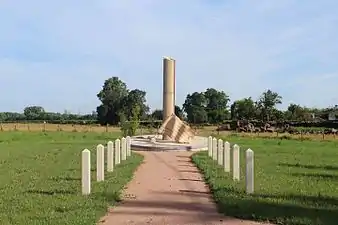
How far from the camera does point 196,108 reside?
88438 mm

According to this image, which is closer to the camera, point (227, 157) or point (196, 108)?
point (227, 157)

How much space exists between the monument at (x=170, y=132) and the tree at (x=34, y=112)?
6083 centimetres

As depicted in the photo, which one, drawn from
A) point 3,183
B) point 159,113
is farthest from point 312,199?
point 159,113

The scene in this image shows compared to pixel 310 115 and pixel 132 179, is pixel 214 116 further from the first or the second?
pixel 132 179

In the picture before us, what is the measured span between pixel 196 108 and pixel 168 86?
4521 cm

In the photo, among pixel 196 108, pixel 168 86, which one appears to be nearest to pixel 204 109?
pixel 196 108

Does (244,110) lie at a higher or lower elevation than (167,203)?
higher

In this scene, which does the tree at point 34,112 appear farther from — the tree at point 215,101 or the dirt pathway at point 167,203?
the dirt pathway at point 167,203

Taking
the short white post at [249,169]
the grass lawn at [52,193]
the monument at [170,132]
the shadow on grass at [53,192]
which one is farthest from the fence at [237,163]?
the monument at [170,132]

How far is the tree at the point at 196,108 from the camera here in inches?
3307

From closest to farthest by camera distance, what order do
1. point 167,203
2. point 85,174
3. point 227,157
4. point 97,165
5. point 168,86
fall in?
1. point 167,203
2. point 85,174
3. point 97,165
4. point 227,157
5. point 168,86

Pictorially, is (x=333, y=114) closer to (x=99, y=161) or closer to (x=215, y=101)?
(x=215, y=101)

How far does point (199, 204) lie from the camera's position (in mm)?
13078

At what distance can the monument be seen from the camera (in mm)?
35903
